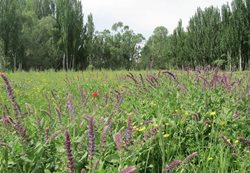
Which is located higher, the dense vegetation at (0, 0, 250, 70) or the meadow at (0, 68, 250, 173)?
the dense vegetation at (0, 0, 250, 70)

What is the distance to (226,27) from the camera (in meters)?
36.8

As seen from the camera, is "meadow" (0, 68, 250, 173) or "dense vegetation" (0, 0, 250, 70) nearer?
"meadow" (0, 68, 250, 173)

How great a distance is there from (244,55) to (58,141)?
36.7 m

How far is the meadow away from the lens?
1.87 m

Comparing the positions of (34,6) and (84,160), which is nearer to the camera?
(84,160)

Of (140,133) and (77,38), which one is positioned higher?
(77,38)

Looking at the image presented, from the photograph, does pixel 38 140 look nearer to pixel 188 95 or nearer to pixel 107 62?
pixel 188 95

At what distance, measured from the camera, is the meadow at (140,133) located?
1872 mm

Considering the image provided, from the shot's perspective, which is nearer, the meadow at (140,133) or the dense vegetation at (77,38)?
the meadow at (140,133)

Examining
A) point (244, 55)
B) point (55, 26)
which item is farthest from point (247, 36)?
point (55, 26)

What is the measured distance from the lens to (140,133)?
9.07ft

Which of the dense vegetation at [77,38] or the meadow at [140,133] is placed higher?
the dense vegetation at [77,38]

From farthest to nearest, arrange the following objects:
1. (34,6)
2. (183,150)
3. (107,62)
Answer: (107,62), (34,6), (183,150)

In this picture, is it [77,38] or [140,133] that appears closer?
[140,133]
